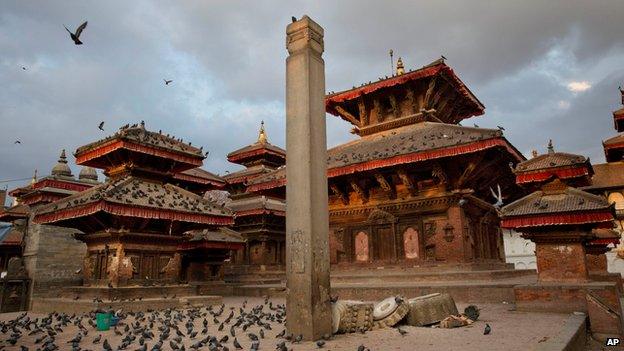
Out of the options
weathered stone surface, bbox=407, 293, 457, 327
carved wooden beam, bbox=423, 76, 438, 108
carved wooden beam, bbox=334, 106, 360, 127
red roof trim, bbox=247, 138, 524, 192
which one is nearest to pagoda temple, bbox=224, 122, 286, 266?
carved wooden beam, bbox=334, 106, 360, 127

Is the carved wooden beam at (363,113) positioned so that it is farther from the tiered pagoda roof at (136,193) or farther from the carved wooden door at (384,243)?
the tiered pagoda roof at (136,193)

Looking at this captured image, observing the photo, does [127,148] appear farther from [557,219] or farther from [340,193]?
[557,219]

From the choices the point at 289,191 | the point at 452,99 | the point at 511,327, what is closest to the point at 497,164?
the point at 452,99

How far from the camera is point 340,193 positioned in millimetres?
18953

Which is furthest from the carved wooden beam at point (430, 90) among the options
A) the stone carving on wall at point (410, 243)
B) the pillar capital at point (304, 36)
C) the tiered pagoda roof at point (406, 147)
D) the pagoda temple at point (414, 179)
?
the pillar capital at point (304, 36)

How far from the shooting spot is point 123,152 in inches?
635

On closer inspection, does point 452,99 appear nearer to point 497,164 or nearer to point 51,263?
point 497,164

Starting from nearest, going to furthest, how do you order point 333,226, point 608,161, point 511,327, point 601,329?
point 511,327, point 601,329, point 333,226, point 608,161

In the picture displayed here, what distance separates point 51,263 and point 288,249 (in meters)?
20.2

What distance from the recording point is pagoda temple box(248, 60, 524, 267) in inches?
621

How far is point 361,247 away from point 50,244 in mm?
16754

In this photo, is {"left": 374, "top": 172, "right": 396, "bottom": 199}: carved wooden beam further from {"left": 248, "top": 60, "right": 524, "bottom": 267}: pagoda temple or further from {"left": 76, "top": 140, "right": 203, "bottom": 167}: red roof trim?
{"left": 76, "top": 140, "right": 203, "bottom": 167}: red roof trim

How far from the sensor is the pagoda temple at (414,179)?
1577 cm

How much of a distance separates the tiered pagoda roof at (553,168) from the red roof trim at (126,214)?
1124 centimetres
